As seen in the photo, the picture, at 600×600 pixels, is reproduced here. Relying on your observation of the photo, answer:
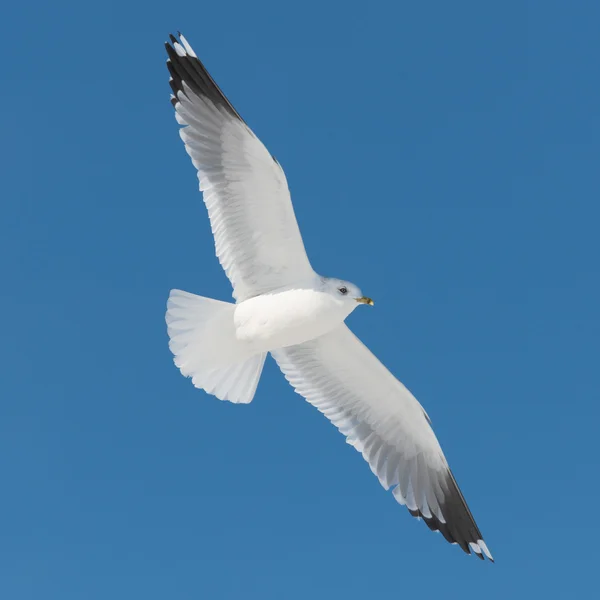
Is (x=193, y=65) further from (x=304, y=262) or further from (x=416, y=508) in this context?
(x=416, y=508)

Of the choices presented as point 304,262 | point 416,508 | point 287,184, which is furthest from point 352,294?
point 416,508

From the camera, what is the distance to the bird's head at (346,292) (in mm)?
6719

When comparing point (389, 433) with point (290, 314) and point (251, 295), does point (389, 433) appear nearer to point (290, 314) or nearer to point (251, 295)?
point (290, 314)

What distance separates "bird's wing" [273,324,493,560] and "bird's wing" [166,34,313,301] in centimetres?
84

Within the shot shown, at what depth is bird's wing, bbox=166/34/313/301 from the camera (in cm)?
652

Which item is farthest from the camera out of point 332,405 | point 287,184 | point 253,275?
point 332,405

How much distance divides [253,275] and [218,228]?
1.41 feet

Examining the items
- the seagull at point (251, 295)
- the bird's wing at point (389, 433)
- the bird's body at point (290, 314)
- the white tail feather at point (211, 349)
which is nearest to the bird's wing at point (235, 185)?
the seagull at point (251, 295)

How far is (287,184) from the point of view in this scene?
6.43 meters

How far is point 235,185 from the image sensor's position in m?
6.62

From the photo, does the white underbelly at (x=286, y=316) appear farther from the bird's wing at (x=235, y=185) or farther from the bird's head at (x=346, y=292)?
the bird's wing at (x=235, y=185)

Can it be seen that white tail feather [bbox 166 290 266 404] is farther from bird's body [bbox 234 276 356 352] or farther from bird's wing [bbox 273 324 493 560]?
bird's wing [bbox 273 324 493 560]

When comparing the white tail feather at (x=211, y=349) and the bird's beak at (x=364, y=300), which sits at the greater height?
the bird's beak at (x=364, y=300)

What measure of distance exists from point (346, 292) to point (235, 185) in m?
1.08
